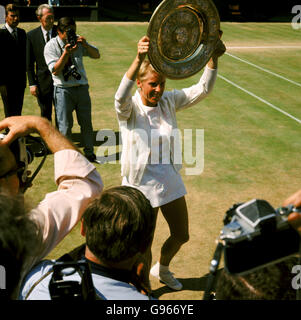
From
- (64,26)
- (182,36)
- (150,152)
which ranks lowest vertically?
(150,152)

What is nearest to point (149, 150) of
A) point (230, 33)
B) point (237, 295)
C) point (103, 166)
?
point (237, 295)

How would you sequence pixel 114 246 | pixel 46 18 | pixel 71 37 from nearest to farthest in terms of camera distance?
pixel 114 246 → pixel 71 37 → pixel 46 18

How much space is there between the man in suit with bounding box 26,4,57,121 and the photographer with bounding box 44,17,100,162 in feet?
2.06

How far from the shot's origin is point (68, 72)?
254 inches

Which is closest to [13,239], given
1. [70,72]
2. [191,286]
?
[191,286]

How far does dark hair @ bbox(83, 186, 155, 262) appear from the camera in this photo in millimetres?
1884

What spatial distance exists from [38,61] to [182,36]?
14.3 feet

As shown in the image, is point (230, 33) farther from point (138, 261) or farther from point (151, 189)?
point (138, 261)

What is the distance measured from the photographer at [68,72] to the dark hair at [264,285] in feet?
17.4

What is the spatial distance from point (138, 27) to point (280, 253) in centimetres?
2184

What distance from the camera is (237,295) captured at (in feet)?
5.38

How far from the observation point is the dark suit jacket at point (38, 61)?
7.05m

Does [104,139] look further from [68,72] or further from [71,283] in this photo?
[71,283]

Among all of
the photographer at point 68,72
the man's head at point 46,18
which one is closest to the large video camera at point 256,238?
the photographer at point 68,72
